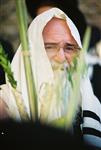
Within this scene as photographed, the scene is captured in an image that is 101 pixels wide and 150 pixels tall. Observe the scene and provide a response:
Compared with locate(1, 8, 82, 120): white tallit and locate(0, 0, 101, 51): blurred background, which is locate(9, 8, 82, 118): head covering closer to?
locate(1, 8, 82, 120): white tallit

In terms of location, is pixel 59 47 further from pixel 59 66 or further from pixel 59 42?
pixel 59 66

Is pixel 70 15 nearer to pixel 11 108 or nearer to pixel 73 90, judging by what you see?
pixel 73 90

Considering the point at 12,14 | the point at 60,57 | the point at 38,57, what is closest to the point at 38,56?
the point at 38,57

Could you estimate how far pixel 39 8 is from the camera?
4.32 meters

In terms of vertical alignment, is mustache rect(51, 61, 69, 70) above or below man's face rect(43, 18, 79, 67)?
below

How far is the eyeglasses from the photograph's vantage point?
4316 millimetres

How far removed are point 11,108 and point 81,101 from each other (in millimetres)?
576

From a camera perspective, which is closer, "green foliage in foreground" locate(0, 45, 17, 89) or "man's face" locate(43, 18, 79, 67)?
"green foliage in foreground" locate(0, 45, 17, 89)

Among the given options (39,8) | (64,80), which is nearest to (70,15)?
(39,8)

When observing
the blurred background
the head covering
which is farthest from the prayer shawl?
the blurred background

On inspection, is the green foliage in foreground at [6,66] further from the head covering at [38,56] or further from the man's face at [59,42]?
the man's face at [59,42]

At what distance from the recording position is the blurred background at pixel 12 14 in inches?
169

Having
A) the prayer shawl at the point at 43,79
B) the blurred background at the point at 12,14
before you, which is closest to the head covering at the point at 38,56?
the prayer shawl at the point at 43,79

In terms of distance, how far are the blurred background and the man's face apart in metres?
0.21
